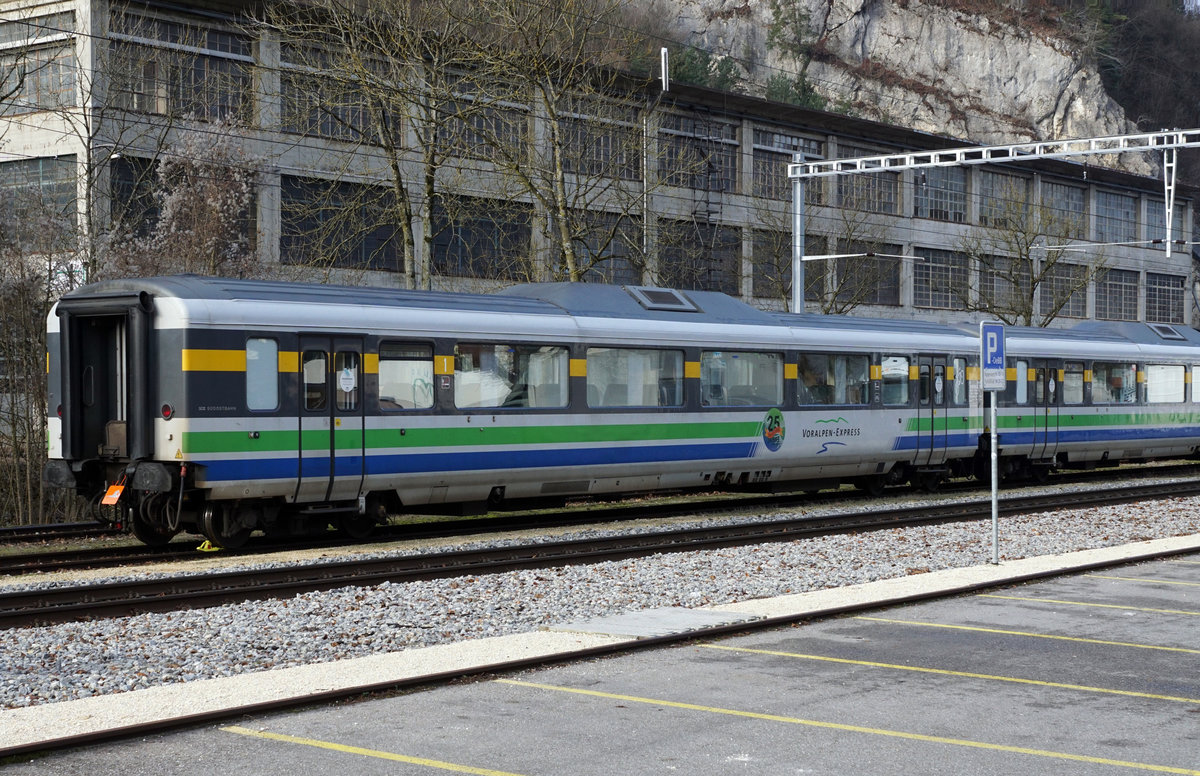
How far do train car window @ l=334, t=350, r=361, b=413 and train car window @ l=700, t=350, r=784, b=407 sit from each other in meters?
6.75

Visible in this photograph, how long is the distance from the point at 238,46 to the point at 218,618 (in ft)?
103

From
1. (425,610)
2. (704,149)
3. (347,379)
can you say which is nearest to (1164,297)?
(704,149)

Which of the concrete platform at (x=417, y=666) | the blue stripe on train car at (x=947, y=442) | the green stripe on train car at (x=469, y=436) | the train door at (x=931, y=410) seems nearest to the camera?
the concrete platform at (x=417, y=666)

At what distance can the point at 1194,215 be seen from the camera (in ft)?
289

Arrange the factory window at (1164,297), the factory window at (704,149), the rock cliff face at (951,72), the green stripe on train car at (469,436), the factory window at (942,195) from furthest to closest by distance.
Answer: the rock cliff face at (951,72) → the factory window at (1164,297) → the factory window at (942,195) → the factory window at (704,149) → the green stripe on train car at (469,436)

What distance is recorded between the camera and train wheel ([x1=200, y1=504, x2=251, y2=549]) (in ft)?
55.7

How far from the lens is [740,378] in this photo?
23500 mm

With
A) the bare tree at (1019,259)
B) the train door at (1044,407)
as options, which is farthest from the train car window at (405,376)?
the bare tree at (1019,259)

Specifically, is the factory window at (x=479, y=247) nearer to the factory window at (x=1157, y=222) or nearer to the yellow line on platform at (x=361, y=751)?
the yellow line on platform at (x=361, y=751)

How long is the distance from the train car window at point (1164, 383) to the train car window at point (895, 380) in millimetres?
9978

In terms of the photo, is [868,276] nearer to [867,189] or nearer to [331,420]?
[867,189]

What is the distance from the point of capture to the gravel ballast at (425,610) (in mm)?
10016

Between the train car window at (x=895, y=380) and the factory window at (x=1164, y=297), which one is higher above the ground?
the factory window at (x=1164, y=297)

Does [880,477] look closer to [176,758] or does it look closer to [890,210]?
[176,758]
